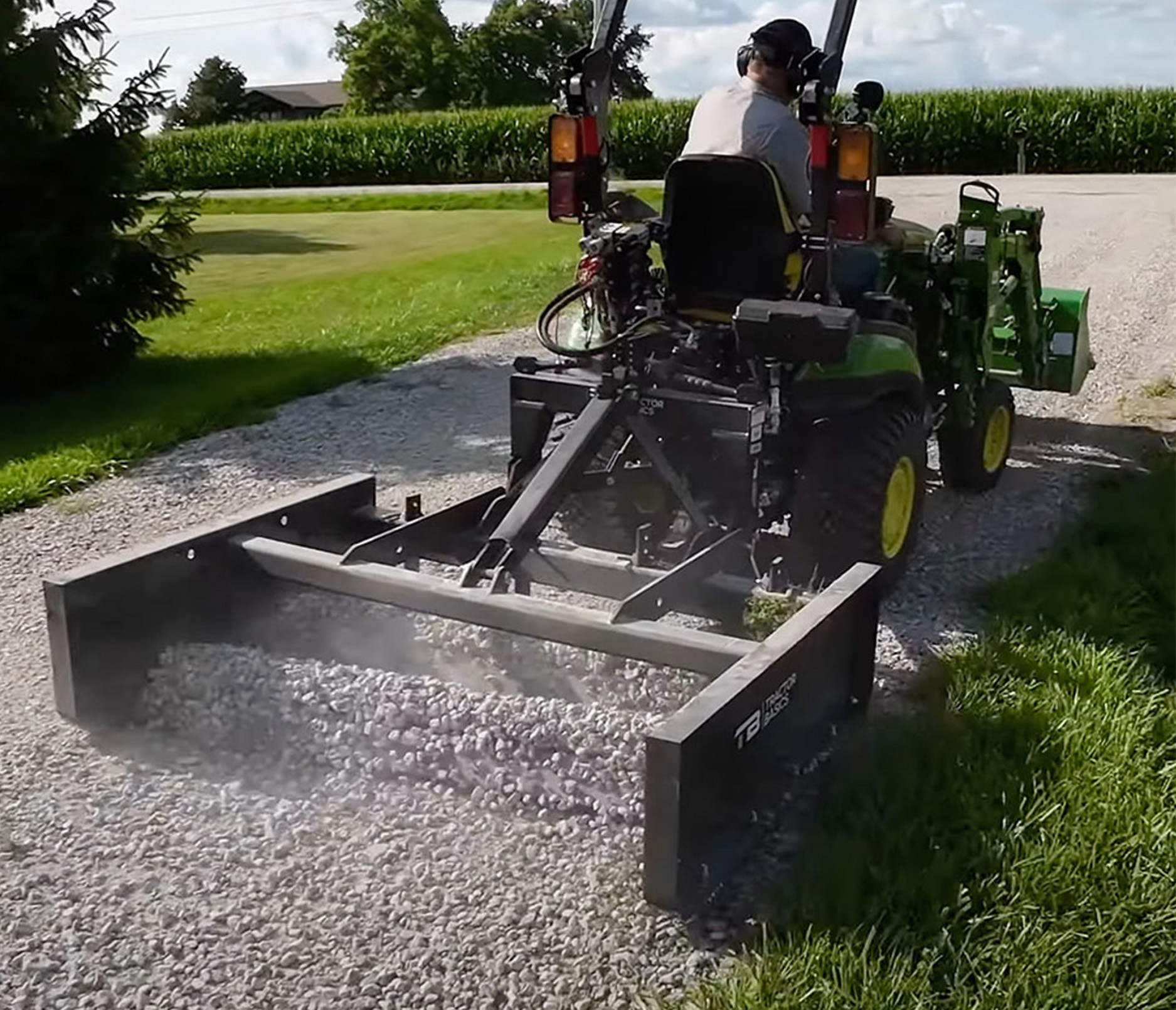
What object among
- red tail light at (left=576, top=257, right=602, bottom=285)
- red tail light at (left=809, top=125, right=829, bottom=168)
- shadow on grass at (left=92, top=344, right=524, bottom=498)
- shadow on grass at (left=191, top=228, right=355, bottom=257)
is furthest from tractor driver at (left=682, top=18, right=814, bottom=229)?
shadow on grass at (left=191, top=228, right=355, bottom=257)

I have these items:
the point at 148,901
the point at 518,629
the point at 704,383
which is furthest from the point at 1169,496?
the point at 148,901

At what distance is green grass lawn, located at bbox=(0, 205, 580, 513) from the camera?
24.6 ft

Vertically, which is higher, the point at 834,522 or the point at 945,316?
the point at 945,316

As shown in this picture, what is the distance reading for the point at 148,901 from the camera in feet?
10.0

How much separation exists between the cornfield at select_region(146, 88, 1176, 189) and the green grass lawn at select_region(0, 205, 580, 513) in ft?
33.8

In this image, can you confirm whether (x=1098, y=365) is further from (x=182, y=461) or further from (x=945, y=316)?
(x=182, y=461)

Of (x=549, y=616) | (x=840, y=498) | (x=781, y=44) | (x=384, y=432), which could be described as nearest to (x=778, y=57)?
(x=781, y=44)

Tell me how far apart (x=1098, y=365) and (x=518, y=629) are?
6158mm

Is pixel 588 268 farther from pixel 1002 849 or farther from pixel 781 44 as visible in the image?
pixel 1002 849

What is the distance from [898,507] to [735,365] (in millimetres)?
697

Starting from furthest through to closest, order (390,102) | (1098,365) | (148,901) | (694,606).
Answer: (390,102) → (1098,365) → (694,606) → (148,901)

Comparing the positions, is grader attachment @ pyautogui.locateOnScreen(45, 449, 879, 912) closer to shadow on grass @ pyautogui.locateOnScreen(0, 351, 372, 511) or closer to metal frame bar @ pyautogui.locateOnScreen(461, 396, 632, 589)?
metal frame bar @ pyautogui.locateOnScreen(461, 396, 632, 589)

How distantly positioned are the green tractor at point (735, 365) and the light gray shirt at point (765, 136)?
0.18ft

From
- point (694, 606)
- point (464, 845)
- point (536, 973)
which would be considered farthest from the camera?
point (694, 606)
